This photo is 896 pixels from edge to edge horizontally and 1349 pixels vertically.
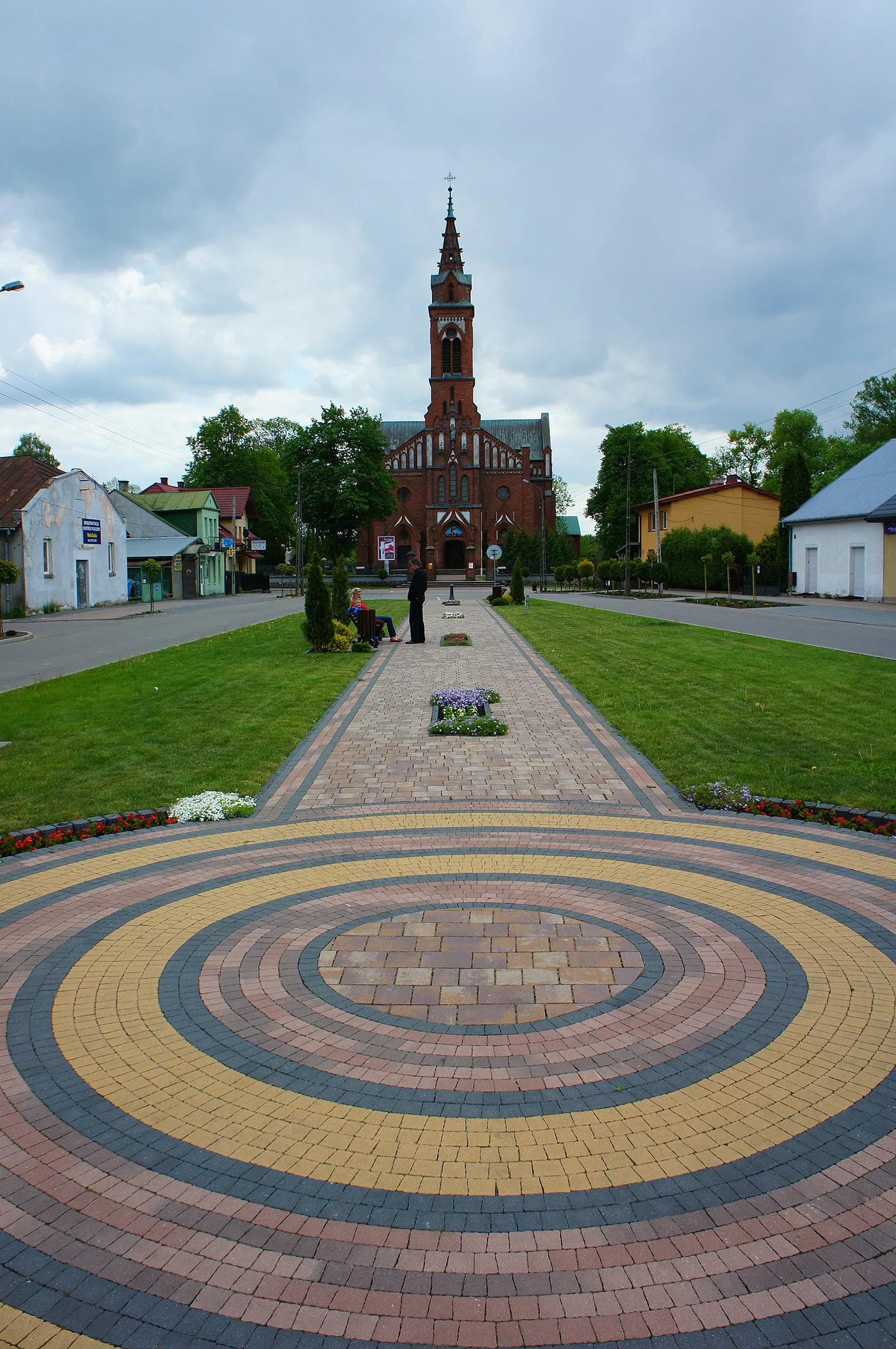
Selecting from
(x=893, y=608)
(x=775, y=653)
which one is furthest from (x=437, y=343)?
(x=775, y=653)

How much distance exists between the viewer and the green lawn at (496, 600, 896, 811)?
33.5 feet

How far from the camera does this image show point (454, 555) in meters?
91.1

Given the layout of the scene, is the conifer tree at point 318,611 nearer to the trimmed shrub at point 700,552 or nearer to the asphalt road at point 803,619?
the asphalt road at point 803,619

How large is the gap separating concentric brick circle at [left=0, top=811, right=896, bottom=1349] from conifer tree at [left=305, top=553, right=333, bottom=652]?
14697 millimetres

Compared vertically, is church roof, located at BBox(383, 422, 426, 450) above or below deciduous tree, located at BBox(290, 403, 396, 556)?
above

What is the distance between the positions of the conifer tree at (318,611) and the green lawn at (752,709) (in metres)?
5.13

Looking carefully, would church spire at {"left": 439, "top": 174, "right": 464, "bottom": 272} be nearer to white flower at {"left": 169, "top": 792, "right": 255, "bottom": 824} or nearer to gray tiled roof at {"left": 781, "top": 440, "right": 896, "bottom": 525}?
gray tiled roof at {"left": 781, "top": 440, "right": 896, "bottom": 525}

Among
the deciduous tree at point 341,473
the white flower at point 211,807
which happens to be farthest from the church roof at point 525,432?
the white flower at point 211,807

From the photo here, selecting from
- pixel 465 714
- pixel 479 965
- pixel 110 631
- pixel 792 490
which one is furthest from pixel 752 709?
pixel 792 490

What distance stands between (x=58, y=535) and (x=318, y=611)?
26235 millimetres

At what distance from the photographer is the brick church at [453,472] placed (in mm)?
89312

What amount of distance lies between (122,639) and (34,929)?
23249 millimetres

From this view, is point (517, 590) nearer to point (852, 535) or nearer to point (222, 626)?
point (222, 626)

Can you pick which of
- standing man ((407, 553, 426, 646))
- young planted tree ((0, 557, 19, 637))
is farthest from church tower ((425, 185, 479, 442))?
standing man ((407, 553, 426, 646))
